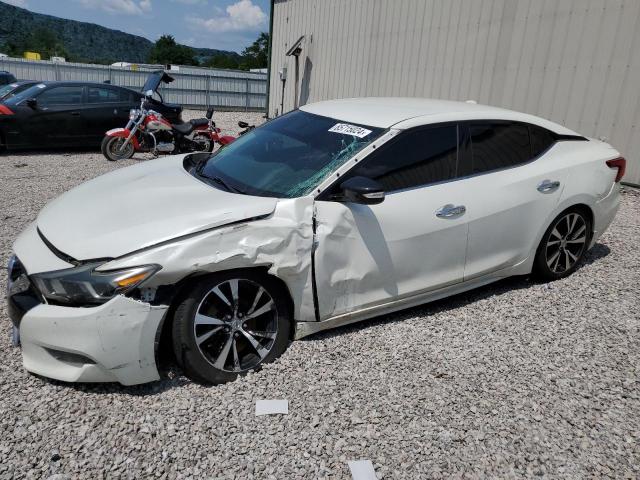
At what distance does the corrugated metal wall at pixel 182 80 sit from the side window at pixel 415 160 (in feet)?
65.2

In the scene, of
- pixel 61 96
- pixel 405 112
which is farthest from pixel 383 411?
pixel 61 96

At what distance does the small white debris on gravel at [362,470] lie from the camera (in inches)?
91.8

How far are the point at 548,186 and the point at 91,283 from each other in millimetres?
3351

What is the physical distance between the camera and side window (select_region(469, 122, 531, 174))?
3.78 meters

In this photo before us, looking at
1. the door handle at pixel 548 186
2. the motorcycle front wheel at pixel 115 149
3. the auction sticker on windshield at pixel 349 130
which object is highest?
the auction sticker on windshield at pixel 349 130

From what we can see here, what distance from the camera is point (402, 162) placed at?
3.43 m

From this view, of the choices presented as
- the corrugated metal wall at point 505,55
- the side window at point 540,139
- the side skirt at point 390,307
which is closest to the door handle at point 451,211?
the side skirt at point 390,307

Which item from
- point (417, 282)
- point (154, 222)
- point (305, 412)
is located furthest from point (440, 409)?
point (154, 222)

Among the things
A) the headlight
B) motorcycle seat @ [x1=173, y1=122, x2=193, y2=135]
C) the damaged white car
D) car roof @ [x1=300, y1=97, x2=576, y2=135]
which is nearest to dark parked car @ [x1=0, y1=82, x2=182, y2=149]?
motorcycle seat @ [x1=173, y1=122, x2=193, y2=135]

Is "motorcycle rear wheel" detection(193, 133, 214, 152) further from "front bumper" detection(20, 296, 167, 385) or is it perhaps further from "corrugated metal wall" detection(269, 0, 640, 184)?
"front bumper" detection(20, 296, 167, 385)

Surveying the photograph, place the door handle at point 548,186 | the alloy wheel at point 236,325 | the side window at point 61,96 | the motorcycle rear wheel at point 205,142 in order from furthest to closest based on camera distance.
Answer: the motorcycle rear wheel at point 205,142, the side window at point 61,96, the door handle at point 548,186, the alloy wheel at point 236,325

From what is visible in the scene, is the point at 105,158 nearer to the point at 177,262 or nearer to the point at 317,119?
the point at 317,119

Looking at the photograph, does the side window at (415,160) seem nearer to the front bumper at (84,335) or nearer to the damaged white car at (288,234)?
the damaged white car at (288,234)

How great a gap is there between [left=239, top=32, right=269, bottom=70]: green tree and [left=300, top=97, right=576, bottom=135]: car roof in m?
94.1
